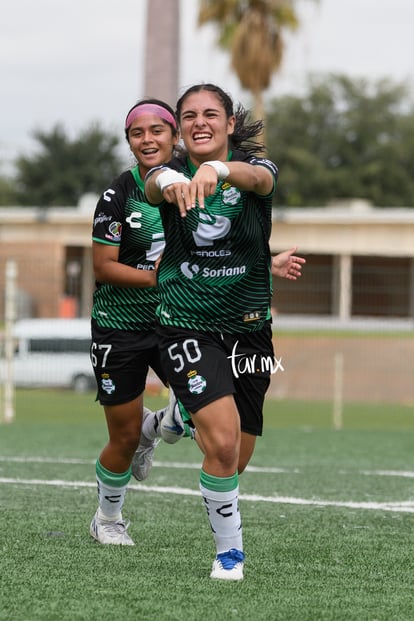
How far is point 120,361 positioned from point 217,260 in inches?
44.2

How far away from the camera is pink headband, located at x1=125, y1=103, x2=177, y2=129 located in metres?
6.44

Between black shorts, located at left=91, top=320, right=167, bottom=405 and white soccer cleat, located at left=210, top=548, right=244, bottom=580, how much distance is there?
1.27 metres

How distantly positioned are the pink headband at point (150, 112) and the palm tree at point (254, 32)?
28.9 meters

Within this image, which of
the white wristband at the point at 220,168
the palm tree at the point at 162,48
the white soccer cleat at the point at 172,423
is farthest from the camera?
the palm tree at the point at 162,48

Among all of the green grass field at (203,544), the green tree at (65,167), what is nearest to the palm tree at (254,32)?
the green grass field at (203,544)

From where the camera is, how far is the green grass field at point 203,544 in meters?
4.81

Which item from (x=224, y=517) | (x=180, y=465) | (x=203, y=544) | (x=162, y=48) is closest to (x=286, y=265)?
(x=224, y=517)

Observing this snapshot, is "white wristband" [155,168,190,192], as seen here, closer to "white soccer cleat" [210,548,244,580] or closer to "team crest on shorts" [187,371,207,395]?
"team crest on shorts" [187,371,207,395]

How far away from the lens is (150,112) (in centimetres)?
644

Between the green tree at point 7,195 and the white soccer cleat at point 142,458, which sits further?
the green tree at point 7,195

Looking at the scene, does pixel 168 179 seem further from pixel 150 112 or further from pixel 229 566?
pixel 229 566

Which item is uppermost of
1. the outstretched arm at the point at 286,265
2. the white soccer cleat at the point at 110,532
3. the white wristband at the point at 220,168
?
the white wristband at the point at 220,168

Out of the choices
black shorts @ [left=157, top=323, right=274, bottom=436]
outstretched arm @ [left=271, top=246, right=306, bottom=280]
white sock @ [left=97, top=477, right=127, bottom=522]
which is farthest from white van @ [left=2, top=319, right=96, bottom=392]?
black shorts @ [left=157, top=323, right=274, bottom=436]

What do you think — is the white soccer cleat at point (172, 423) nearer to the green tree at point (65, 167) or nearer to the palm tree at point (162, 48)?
the palm tree at point (162, 48)
